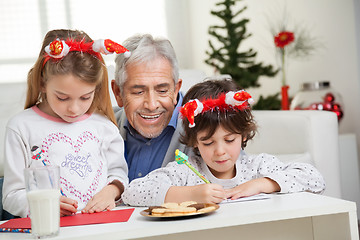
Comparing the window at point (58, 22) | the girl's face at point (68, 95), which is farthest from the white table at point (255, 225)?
the window at point (58, 22)

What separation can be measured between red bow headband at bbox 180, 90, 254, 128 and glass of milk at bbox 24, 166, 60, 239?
46cm

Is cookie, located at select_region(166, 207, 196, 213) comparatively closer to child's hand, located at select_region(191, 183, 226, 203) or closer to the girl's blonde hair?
child's hand, located at select_region(191, 183, 226, 203)

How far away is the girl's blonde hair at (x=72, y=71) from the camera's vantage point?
58.7 inches

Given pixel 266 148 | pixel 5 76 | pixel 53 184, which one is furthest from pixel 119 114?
pixel 5 76

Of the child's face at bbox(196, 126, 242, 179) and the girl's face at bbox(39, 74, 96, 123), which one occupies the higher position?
the girl's face at bbox(39, 74, 96, 123)

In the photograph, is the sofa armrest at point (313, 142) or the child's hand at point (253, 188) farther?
the sofa armrest at point (313, 142)

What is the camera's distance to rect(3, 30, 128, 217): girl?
147cm

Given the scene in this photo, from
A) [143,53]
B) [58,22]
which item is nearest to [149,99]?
[143,53]

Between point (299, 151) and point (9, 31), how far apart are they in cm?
388

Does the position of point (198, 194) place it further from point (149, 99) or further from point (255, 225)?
point (149, 99)

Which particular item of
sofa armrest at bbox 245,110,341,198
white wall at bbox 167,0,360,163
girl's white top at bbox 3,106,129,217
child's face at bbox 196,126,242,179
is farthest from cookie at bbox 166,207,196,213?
white wall at bbox 167,0,360,163

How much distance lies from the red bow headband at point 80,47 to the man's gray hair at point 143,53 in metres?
0.22

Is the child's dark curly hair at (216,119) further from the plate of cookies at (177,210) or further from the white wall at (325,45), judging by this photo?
the white wall at (325,45)

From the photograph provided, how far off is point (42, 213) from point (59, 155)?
494mm
